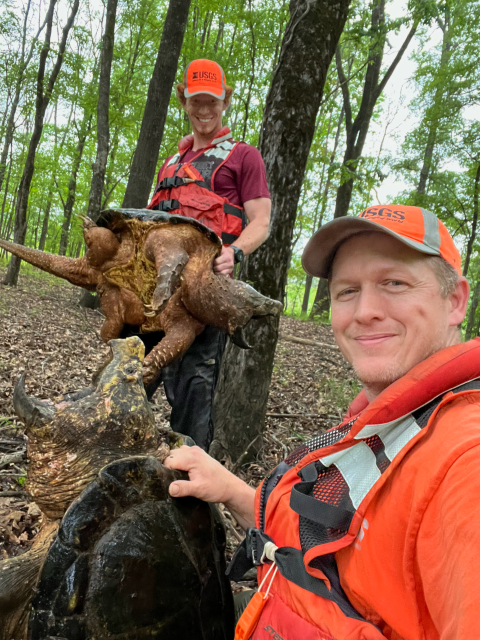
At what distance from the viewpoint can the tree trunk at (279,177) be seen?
3.72 metres

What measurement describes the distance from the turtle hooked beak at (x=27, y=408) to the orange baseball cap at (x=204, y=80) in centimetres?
192

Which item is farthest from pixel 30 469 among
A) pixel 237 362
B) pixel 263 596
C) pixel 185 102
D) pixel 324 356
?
pixel 324 356

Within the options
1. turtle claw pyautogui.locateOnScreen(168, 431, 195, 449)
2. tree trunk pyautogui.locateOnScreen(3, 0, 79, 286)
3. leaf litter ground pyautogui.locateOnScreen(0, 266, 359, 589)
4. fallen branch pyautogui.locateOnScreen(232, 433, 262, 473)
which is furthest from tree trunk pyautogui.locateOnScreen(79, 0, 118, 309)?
turtle claw pyautogui.locateOnScreen(168, 431, 195, 449)

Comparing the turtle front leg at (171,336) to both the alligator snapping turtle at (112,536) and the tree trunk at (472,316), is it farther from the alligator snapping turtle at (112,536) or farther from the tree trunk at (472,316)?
the tree trunk at (472,316)

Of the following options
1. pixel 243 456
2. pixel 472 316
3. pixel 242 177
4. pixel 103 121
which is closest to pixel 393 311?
pixel 242 177

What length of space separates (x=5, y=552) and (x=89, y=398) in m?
1.63

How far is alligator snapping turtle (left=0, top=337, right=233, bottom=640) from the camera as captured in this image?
121 centimetres

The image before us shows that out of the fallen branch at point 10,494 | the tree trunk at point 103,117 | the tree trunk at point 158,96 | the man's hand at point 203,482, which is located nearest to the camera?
the man's hand at point 203,482

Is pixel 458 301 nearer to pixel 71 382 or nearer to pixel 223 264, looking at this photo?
pixel 223 264

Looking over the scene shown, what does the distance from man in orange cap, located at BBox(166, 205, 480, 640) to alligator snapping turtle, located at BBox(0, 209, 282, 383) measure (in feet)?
1.45

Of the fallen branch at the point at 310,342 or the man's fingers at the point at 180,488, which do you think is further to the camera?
the fallen branch at the point at 310,342

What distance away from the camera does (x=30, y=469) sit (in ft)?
4.92

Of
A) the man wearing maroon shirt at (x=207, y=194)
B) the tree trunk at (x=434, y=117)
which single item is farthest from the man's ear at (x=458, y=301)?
the tree trunk at (x=434, y=117)

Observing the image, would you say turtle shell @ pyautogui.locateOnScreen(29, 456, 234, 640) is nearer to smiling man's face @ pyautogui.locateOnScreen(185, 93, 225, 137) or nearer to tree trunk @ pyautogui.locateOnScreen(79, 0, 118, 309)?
smiling man's face @ pyautogui.locateOnScreen(185, 93, 225, 137)
